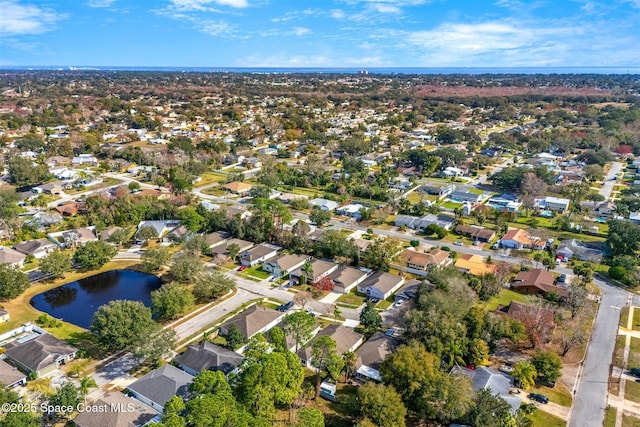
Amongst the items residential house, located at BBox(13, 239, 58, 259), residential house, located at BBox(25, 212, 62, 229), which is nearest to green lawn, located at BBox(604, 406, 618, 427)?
residential house, located at BBox(13, 239, 58, 259)

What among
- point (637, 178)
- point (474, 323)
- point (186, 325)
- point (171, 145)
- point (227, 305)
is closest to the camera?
point (474, 323)

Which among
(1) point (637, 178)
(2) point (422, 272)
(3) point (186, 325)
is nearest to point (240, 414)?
(3) point (186, 325)

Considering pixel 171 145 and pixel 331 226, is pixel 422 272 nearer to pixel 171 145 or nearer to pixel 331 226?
pixel 331 226

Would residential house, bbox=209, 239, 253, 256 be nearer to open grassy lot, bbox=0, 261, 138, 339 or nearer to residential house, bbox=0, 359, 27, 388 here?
open grassy lot, bbox=0, 261, 138, 339

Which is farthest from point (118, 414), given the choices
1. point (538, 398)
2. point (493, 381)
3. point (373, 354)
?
point (538, 398)

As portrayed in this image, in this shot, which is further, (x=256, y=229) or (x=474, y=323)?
(x=256, y=229)

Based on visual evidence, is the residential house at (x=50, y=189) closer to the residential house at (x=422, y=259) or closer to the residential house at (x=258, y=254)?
the residential house at (x=258, y=254)
